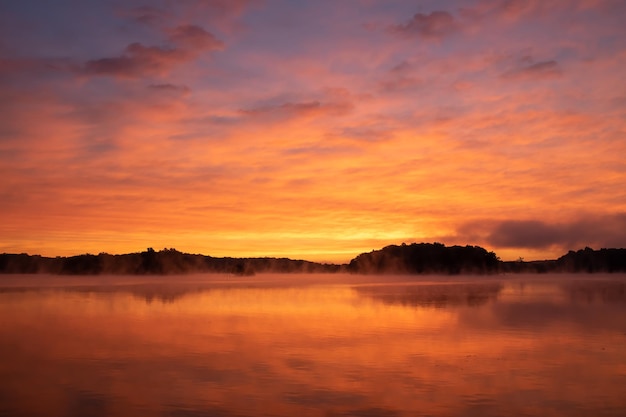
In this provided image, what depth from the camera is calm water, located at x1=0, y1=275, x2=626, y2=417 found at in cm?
1363

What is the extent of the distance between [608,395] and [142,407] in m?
10.1

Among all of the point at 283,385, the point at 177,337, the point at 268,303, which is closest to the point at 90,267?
the point at 268,303

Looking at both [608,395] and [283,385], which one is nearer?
[608,395]

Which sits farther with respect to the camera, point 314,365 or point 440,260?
point 440,260

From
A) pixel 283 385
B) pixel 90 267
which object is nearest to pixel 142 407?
pixel 283 385

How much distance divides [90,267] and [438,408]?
145m

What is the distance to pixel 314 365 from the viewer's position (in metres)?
18.0

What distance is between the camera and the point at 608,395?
1437 cm

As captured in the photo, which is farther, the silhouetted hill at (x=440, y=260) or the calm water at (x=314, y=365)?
the silhouetted hill at (x=440, y=260)

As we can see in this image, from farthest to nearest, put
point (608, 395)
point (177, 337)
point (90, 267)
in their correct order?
point (90, 267) → point (177, 337) → point (608, 395)

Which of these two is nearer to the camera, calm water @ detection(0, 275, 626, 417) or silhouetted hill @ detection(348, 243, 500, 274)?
calm water @ detection(0, 275, 626, 417)

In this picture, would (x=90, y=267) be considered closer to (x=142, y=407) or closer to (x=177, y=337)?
(x=177, y=337)

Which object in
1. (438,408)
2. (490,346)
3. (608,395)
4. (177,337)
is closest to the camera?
(438,408)

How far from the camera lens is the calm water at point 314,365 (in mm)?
13633
